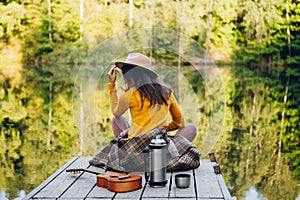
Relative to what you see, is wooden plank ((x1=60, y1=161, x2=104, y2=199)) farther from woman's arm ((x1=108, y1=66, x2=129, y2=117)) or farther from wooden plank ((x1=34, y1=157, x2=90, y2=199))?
woman's arm ((x1=108, y1=66, x2=129, y2=117))

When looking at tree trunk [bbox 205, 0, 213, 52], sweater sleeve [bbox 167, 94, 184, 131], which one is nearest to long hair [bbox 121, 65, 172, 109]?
sweater sleeve [bbox 167, 94, 184, 131]

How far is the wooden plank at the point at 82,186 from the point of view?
143 inches

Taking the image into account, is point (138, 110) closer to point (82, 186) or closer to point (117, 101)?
point (117, 101)

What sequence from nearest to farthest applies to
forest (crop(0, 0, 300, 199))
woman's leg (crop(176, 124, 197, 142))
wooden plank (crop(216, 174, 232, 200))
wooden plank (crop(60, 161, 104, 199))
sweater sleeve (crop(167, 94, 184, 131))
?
1. wooden plank (crop(216, 174, 232, 200))
2. wooden plank (crop(60, 161, 104, 199))
3. sweater sleeve (crop(167, 94, 184, 131))
4. woman's leg (crop(176, 124, 197, 142))
5. forest (crop(0, 0, 300, 199))

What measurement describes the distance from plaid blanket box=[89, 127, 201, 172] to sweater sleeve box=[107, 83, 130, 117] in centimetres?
20

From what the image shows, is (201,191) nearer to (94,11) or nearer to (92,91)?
(92,91)

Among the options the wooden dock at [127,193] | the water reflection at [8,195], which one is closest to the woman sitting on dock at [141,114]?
the wooden dock at [127,193]

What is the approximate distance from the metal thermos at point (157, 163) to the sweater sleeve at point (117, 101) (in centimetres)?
45

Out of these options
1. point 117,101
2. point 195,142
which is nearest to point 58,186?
point 117,101

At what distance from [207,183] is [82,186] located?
31.1 inches

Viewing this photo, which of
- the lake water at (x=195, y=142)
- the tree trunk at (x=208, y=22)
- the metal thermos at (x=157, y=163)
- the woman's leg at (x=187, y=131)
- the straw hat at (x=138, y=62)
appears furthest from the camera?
the tree trunk at (x=208, y=22)

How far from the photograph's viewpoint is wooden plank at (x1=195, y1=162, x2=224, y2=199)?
11.8 feet

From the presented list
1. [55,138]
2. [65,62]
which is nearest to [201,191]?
[55,138]

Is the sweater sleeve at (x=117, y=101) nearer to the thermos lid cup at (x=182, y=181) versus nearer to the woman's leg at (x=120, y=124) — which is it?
the woman's leg at (x=120, y=124)
